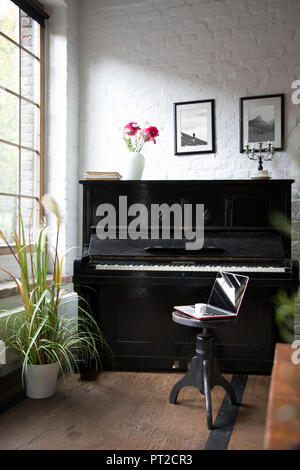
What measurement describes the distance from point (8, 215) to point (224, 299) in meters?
1.78

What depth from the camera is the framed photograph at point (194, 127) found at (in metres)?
3.59

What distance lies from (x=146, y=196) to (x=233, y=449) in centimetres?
180

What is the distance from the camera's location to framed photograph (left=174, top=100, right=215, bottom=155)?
359 cm

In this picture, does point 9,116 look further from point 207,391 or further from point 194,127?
point 207,391

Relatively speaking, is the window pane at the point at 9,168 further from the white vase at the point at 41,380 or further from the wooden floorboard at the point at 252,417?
the wooden floorboard at the point at 252,417

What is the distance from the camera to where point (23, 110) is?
345 centimetres

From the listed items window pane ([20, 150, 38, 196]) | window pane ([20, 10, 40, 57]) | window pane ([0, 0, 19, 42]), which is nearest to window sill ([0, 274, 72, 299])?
window pane ([20, 150, 38, 196])

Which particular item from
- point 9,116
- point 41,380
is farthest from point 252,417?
point 9,116

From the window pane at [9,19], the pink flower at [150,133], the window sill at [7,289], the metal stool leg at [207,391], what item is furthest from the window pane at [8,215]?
the metal stool leg at [207,391]

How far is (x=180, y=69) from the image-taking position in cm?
364

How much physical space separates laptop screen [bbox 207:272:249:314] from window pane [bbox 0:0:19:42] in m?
2.49

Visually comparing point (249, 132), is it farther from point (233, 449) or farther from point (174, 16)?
point (233, 449)

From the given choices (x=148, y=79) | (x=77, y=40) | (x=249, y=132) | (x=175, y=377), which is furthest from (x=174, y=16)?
(x=175, y=377)

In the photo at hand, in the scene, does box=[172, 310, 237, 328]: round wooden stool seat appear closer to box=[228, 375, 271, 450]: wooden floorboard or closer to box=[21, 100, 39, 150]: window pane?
box=[228, 375, 271, 450]: wooden floorboard
